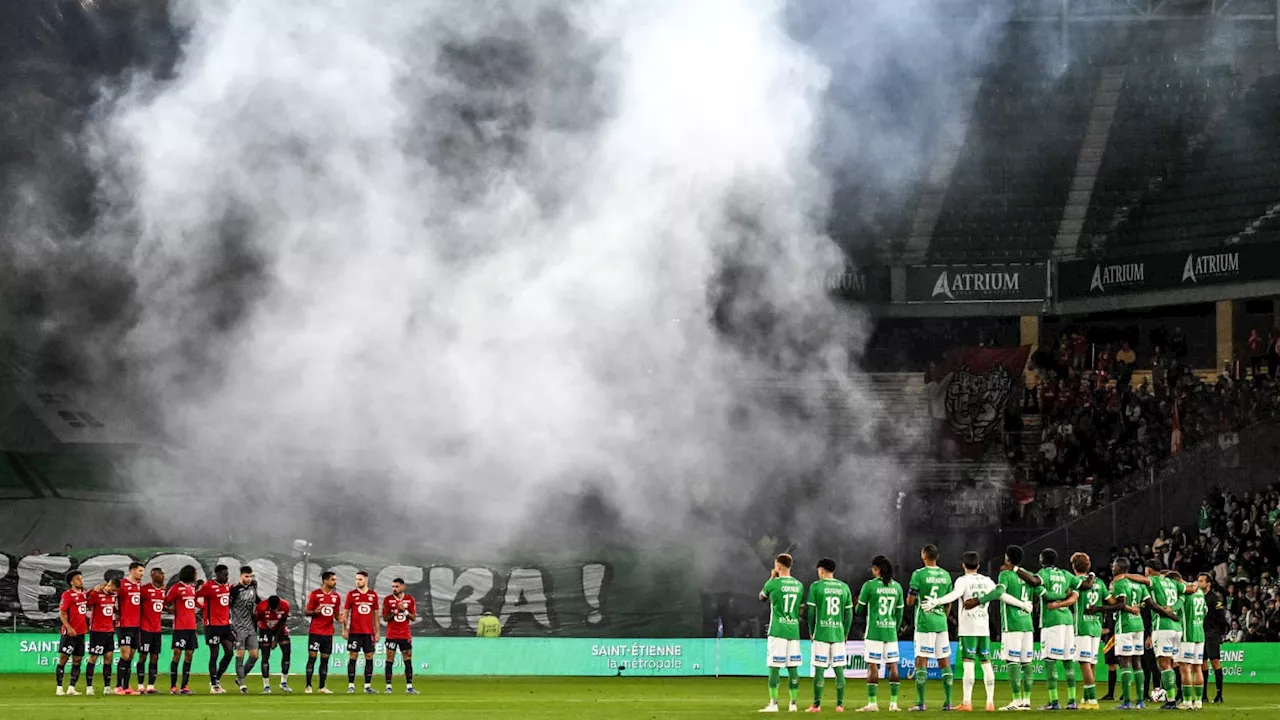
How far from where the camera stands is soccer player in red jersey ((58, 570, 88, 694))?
2805 cm

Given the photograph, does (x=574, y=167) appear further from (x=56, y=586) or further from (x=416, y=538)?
(x=56, y=586)

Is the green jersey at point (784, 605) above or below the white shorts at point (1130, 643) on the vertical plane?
above

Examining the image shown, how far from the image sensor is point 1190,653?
2622cm

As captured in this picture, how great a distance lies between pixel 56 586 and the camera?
37312mm

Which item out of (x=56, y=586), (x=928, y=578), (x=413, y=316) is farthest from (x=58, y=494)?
A: (x=928, y=578)

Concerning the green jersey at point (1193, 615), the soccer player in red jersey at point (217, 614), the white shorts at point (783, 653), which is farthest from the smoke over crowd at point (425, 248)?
the green jersey at point (1193, 615)

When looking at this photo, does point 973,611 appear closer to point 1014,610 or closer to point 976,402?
point 1014,610

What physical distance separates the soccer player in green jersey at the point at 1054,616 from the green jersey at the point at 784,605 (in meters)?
3.26

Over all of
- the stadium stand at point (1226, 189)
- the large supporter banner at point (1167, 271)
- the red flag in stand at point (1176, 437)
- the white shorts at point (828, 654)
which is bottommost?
the white shorts at point (828, 654)

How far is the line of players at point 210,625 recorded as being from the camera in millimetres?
28500

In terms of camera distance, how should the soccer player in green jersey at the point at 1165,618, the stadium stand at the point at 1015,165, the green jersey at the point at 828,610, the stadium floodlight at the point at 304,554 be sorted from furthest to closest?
the stadium stand at the point at 1015,165, the stadium floodlight at the point at 304,554, the soccer player in green jersey at the point at 1165,618, the green jersey at the point at 828,610

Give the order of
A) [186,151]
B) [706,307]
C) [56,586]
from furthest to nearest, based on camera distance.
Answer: [706,307], [56,586], [186,151]

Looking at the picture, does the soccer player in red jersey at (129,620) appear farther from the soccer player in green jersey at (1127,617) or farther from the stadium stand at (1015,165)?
the stadium stand at (1015,165)

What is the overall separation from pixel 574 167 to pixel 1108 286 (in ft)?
72.6
